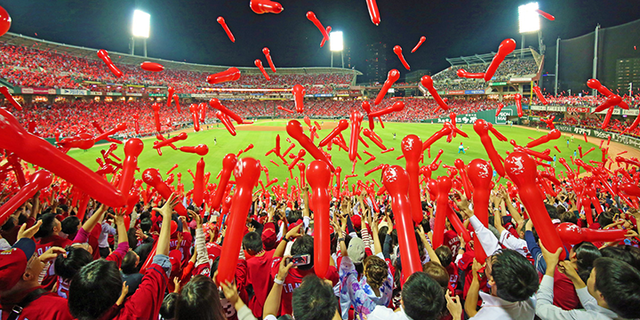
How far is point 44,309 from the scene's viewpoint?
7.66 feet

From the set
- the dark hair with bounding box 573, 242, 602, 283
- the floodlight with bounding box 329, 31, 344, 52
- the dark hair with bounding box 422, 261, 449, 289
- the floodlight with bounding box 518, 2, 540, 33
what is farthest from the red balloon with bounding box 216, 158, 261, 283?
the floodlight with bounding box 329, 31, 344, 52

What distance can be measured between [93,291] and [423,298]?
8.39ft

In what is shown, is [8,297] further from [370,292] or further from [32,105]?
[32,105]

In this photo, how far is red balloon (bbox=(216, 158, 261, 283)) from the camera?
1.82 meters

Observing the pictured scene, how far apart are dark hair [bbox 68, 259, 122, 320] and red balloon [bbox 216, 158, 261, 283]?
1093 millimetres

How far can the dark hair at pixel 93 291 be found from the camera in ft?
7.09

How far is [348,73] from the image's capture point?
8312 centimetres

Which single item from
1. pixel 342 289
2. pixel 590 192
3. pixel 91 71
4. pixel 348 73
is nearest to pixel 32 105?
pixel 91 71

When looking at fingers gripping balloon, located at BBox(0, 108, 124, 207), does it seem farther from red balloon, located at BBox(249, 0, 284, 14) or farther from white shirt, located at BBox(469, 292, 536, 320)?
red balloon, located at BBox(249, 0, 284, 14)

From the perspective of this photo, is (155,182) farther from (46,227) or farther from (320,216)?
(320,216)

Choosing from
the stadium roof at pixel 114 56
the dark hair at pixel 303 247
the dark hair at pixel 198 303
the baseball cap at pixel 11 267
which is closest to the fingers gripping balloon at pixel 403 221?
the dark hair at pixel 303 247

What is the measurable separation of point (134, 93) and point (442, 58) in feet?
274

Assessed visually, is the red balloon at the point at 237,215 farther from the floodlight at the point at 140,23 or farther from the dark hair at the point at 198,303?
the floodlight at the point at 140,23

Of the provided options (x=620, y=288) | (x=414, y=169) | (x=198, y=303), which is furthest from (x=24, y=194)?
(x=620, y=288)
